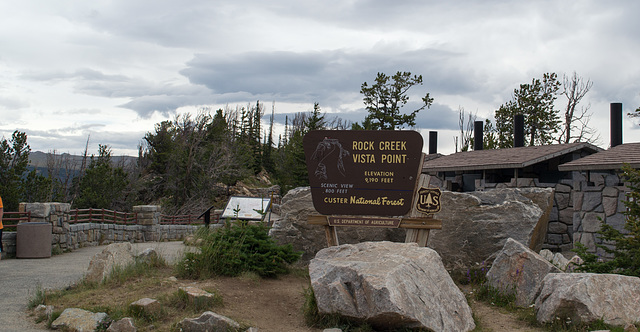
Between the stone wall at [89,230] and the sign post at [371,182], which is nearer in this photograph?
the sign post at [371,182]

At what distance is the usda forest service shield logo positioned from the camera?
29.6 ft

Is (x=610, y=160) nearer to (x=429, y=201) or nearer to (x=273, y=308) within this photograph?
(x=429, y=201)

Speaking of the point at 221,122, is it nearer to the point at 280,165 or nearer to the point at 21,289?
the point at 280,165

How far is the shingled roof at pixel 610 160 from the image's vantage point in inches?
537

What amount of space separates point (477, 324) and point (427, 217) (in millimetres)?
2247

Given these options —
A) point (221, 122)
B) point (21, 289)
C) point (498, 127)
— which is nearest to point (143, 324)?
point (21, 289)

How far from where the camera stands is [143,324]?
6887 millimetres

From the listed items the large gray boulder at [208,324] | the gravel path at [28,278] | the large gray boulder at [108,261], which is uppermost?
the large gray boulder at [108,261]

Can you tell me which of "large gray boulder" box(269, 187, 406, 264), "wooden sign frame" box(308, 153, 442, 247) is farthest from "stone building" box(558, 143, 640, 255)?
"wooden sign frame" box(308, 153, 442, 247)

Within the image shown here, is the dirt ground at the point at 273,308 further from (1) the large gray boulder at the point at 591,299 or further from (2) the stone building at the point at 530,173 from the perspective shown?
(2) the stone building at the point at 530,173

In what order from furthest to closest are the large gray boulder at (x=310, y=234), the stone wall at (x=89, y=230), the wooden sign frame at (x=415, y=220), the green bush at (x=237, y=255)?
the stone wall at (x=89, y=230) < the large gray boulder at (x=310, y=234) < the wooden sign frame at (x=415, y=220) < the green bush at (x=237, y=255)

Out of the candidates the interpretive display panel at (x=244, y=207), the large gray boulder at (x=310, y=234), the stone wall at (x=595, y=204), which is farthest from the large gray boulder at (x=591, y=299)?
the interpretive display panel at (x=244, y=207)

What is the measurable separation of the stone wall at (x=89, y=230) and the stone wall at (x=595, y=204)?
38.3ft

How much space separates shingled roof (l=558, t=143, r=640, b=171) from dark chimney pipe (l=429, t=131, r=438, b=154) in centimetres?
1176
